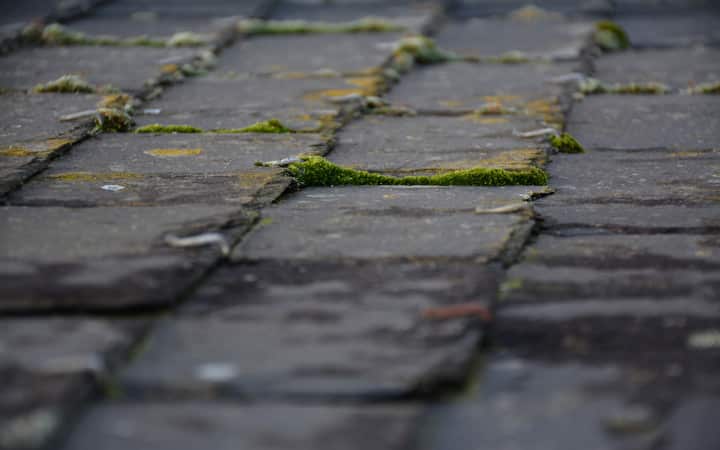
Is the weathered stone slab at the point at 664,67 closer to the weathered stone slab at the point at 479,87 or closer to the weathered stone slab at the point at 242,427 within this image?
the weathered stone slab at the point at 479,87

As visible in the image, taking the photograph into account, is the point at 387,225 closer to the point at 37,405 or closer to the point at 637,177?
the point at 637,177

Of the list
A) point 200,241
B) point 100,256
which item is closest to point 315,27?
point 200,241

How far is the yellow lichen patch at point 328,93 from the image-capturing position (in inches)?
170

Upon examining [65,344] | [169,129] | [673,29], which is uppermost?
[65,344]

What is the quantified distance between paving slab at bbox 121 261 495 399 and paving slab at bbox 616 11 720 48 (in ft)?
12.2

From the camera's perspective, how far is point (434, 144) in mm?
3613

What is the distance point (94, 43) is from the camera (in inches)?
216

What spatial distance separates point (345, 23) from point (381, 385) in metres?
4.36

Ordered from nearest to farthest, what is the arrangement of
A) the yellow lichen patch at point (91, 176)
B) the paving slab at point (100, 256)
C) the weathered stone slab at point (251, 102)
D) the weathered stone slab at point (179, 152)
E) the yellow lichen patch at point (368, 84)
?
the paving slab at point (100, 256) < the yellow lichen patch at point (91, 176) < the weathered stone slab at point (179, 152) < the weathered stone slab at point (251, 102) < the yellow lichen patch at point (368, 84)

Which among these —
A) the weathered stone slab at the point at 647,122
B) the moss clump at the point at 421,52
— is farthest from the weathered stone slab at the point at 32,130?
→ the weathered stone slab at the point at 647,122

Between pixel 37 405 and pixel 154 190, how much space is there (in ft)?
4.41

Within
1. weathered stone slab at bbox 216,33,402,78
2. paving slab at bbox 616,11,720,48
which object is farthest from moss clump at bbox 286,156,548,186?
paving slab at bbox 616,11,720,48

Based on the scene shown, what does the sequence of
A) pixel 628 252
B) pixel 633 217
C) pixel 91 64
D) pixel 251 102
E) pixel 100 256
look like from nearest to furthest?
pixel 100 256
pixel 628 252
pixel 633 217
pixel 251 102
pixel 91 64

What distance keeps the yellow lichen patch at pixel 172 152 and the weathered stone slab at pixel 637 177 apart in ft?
3.44
